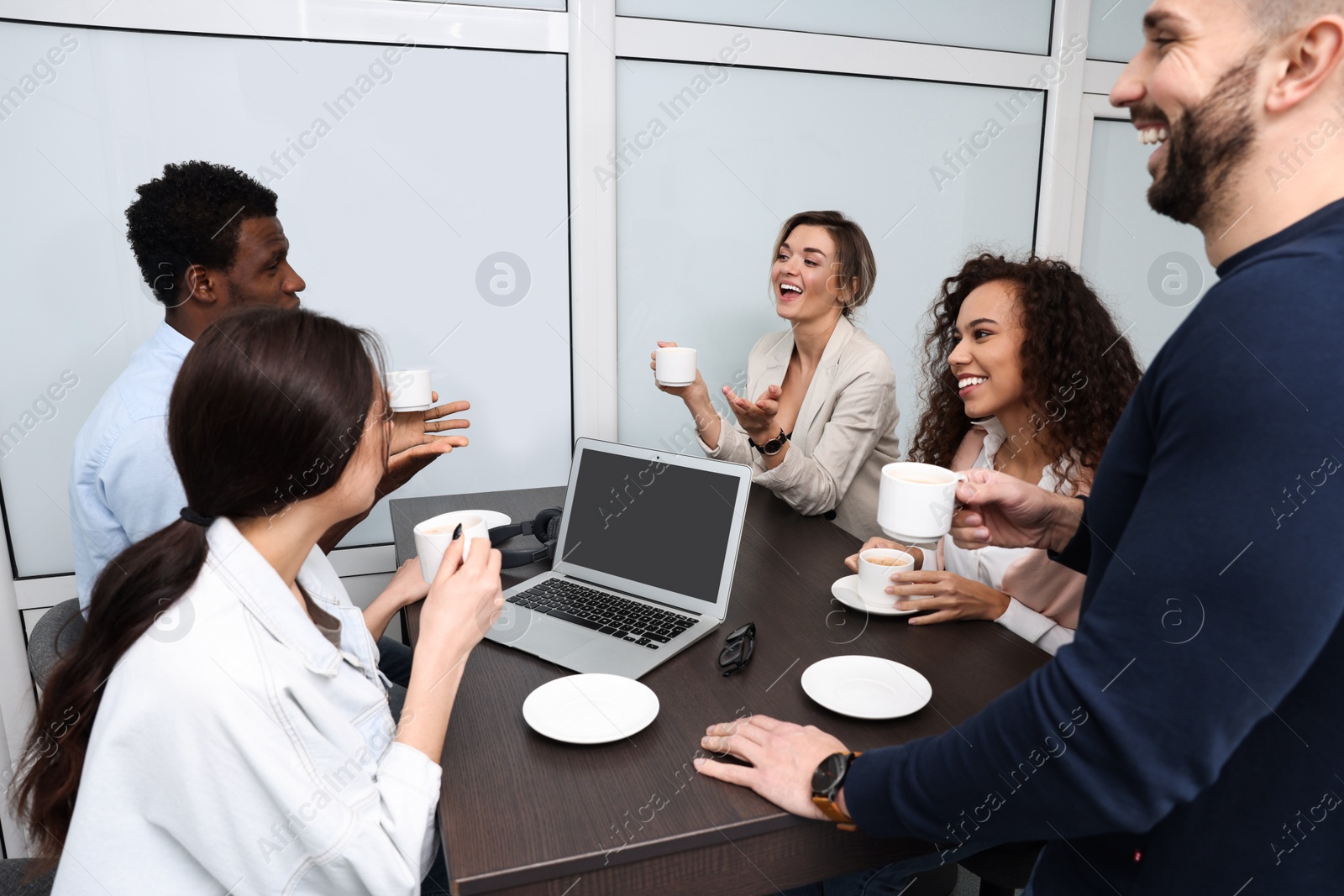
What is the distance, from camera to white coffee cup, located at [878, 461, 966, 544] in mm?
1126

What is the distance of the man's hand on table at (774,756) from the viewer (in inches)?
35.9

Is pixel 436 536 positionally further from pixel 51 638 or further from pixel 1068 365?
pixel 1068 365

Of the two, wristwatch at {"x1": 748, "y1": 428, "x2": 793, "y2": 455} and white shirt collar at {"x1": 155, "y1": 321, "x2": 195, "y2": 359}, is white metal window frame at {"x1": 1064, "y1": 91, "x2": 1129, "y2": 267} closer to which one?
wristwatch at {"x1": 748, "y1": 428, "x2": 793, "y2": 455}

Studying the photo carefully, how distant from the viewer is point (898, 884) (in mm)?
1373

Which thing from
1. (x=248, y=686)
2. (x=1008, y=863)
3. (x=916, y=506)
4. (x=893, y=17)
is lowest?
(x=1008, y=863)

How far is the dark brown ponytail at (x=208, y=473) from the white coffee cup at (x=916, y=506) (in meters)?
0.72

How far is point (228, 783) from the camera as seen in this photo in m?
0.84

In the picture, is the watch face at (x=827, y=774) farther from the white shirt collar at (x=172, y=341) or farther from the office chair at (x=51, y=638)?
the white shirt collar at (x=172, y=341)

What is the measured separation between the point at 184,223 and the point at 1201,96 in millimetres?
1816

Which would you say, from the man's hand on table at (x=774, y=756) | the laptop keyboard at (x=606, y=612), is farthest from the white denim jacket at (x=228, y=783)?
the laptop keyboard at (x=606, y=612)

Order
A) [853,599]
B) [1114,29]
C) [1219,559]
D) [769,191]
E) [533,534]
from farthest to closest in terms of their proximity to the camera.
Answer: [1114,29], [769,191], [533,534], [853,599], [1219,559]

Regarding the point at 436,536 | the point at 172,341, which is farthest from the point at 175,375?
the point at 436,536

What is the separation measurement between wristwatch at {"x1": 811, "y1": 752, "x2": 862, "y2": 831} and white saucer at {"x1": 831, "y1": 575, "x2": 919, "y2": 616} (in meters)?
0.50

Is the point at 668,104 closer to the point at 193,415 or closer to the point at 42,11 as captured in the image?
the point at 42,11
